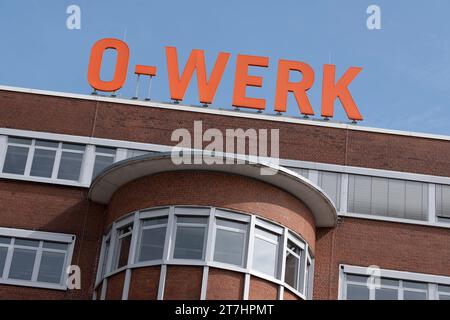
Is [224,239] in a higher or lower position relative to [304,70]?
lower

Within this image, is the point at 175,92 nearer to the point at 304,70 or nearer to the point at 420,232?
the point at 304,70

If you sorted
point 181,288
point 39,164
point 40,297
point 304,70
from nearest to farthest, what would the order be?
point 181,288
point 40,297
point 39,164
point 304,70

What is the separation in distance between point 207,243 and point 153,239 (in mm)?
1613

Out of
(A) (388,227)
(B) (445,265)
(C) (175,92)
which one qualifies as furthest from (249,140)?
(B) (445,265)

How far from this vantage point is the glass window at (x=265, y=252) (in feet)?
76.0

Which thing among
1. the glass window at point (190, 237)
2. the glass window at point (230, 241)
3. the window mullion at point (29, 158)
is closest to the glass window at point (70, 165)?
the window mullion at point (29, 158)

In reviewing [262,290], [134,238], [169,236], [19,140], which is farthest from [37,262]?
[262,290]

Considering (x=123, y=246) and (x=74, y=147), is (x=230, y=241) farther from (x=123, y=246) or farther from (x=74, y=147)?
(x=74, y=147)

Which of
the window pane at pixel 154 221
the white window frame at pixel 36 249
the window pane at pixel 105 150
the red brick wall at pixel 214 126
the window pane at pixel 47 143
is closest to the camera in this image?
the window pane at pixel 154 221

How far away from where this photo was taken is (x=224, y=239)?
2298 cm

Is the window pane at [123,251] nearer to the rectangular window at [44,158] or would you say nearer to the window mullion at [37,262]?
the window mullion at [37,262]

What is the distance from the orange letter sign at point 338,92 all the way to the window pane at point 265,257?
7.44m

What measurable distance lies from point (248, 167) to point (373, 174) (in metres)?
6.67

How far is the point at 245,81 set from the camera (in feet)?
99.7
